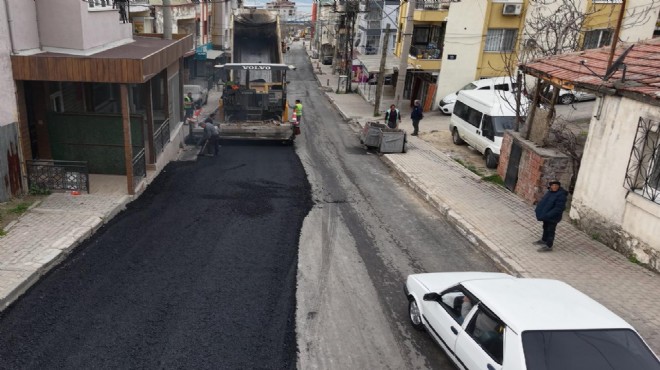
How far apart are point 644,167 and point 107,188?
1243 cm

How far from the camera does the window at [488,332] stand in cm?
569

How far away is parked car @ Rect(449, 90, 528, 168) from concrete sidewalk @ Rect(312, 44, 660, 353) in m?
1.42

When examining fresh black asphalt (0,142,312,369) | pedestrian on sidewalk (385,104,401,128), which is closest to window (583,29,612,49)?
pedestrian on sidewalk (385,104,401,128)

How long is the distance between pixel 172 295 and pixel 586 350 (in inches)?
237

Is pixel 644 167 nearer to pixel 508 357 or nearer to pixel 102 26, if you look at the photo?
pixel 508 357

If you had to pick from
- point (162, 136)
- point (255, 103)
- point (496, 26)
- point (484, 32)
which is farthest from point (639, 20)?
point (162, 136)

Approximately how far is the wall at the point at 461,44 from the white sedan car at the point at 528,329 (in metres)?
25.1

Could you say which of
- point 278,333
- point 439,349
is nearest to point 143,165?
point 278,333

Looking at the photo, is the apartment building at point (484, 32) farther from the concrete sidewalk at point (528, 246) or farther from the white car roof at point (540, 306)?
the white car roof at point (540, 306)

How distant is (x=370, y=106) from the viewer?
33812mm

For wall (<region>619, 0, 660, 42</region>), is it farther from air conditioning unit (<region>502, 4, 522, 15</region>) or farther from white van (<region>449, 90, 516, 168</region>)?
white van (<region>449, 90, 516, 168</region>)

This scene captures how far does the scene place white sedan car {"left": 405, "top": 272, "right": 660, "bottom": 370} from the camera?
5359 mm

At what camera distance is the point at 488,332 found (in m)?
5.93

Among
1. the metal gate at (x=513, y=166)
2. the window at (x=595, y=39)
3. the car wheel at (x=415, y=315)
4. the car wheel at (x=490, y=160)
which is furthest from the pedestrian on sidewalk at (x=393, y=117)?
the window at (x=595, y=39)
